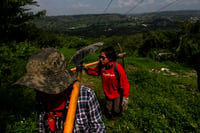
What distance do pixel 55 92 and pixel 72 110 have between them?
0.19 m

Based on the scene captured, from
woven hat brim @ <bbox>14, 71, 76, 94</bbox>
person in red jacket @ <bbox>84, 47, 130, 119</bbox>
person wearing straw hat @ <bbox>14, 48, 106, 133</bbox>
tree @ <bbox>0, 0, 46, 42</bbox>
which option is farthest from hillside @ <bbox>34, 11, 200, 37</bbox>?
woven hat brim @ <bbox>14, 71, 76, 94</bbox>

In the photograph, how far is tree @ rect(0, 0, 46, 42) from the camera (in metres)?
8.81

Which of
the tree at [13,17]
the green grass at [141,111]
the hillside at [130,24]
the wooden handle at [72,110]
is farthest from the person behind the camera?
the hillside at [130,24]

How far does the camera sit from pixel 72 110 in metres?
1.12

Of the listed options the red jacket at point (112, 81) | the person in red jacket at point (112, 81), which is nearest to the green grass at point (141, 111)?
the person in red jacket at point (112, 81)

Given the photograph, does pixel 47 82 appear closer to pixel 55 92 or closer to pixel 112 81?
pixel 55 92

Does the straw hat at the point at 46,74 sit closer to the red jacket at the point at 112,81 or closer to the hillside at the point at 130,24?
the red jacket at the point at 112,81

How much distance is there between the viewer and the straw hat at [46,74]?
3.52 ft

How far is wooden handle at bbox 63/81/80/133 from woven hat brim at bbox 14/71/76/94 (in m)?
0.10

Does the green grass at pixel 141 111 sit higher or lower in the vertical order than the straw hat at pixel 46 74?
lower

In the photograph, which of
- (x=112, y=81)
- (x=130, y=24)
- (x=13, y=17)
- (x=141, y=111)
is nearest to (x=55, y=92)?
(x=112, y=81)

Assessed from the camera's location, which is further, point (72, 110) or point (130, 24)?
point (130, 24)

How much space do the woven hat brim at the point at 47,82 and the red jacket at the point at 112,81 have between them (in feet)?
6.51

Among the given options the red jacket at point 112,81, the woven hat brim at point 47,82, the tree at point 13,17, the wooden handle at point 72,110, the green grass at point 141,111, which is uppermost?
the tree at point 13,17
